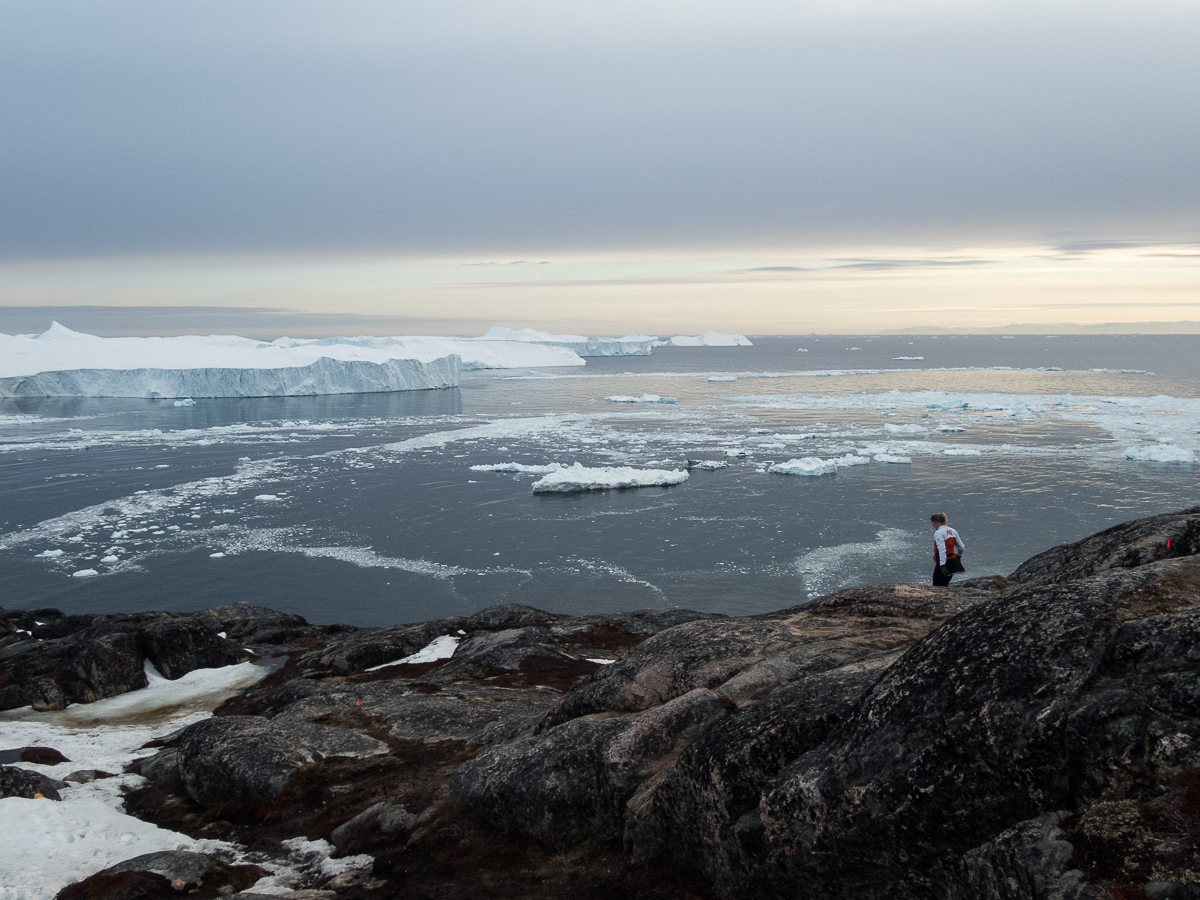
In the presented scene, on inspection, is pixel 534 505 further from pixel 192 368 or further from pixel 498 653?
pixel 192 368

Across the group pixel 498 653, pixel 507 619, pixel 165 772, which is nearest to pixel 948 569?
pixel 498 653

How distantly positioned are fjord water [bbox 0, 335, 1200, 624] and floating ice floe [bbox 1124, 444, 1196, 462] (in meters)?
0.78

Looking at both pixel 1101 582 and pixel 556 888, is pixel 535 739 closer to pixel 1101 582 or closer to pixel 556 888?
pixel 556 888

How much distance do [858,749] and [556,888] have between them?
3303mm

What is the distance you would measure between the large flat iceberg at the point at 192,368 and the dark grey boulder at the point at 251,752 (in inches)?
3269

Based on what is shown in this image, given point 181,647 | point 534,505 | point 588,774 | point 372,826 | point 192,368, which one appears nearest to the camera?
point 588,774

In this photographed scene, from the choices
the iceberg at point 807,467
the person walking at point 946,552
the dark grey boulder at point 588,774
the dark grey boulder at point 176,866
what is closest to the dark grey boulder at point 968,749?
the dark grey boulder at point 588,774

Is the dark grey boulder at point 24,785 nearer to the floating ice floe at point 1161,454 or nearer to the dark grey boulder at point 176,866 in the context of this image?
the dark grey boulder at point 176,866

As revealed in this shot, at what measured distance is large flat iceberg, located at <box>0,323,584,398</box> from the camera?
86.2 meters

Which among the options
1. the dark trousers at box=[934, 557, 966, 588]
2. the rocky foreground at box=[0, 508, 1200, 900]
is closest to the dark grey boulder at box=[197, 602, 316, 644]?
the rocky foreground at box=[0, 508, 1200, 900]

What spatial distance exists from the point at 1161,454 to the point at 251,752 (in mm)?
48037

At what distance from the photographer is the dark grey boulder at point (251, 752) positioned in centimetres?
1066

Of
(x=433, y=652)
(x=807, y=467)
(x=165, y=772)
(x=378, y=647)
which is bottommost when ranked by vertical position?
(x=433, y=652)

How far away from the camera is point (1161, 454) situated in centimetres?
4378
